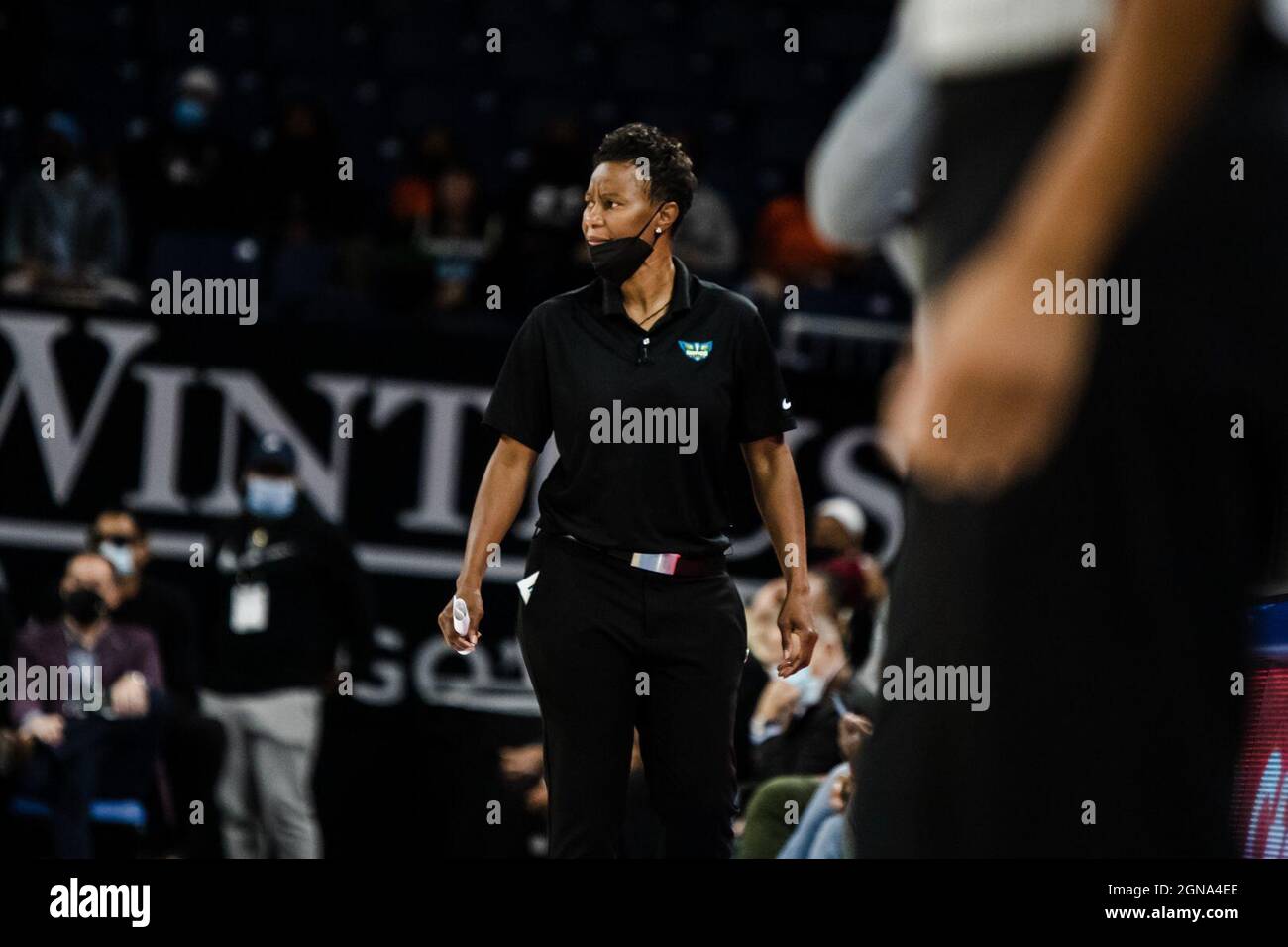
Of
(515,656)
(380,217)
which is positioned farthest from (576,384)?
(380,217)

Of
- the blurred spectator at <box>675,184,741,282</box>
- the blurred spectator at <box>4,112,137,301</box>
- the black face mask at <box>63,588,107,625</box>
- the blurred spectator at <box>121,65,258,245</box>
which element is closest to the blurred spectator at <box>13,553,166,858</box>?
the black face mask at <box>63,588,107,625</box>

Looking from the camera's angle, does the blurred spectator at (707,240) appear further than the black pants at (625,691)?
Yes

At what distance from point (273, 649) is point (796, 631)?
4119mm

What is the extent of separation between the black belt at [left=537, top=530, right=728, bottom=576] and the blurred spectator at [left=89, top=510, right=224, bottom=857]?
13.7 ft

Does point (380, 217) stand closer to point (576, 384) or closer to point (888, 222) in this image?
point (576, 384)

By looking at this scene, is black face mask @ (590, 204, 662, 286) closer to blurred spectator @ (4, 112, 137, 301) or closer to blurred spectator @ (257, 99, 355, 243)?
blurred spectator @ (4, 112, 137, 301)

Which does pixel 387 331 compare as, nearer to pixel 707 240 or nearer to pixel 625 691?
pixel 707 240

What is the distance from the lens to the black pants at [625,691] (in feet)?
11.1

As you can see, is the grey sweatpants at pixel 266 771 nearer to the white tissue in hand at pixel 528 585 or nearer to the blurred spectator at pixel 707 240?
the blurred spectator at pixel 707 240

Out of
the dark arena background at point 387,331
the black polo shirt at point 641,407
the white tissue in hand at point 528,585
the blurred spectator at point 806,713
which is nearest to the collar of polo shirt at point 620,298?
the black polo shirt at point 641,407

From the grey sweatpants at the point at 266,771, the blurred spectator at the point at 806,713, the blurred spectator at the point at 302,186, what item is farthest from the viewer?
the blurred spectator at the point at 302,186

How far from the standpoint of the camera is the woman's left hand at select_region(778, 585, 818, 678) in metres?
3.48

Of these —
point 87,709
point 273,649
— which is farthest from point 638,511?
point 273,649

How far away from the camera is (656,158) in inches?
139
